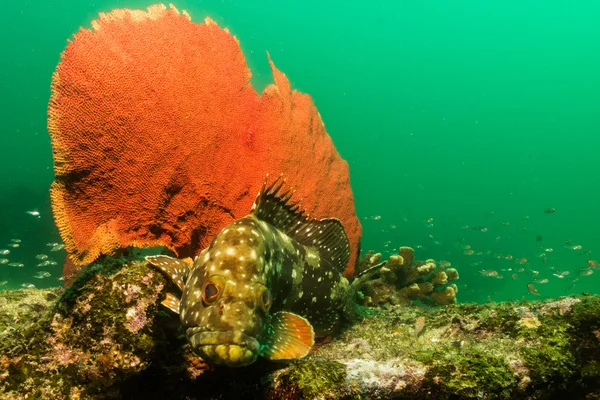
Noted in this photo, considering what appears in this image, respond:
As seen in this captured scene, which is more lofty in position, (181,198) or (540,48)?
(540,48)

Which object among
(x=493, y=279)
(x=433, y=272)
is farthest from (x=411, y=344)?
(x=493, y=279)

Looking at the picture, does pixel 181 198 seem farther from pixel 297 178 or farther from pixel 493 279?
pixel 493 279

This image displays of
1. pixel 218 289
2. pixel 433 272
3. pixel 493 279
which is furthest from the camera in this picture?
pixel 493 279

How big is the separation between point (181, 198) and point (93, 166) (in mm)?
1013

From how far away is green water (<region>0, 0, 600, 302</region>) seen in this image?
2958 inches

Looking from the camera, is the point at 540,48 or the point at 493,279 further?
the point at 540,48

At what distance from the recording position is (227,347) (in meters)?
2.31

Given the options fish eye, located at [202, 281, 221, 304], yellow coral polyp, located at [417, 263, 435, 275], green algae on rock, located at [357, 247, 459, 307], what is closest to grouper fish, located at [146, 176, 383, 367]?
fish eye, located at [202, 281, 221, 304]

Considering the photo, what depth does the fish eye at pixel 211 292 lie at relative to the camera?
260 centimetres

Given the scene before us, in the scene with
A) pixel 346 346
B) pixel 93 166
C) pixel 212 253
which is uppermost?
pixel 93 166

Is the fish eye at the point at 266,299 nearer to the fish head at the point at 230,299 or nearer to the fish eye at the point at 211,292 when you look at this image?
Result: the fish head at the point at 230,299

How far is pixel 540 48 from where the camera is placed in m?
142

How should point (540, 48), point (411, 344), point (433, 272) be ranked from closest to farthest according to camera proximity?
point (411, 344), point (433, 272), point (540, 48)

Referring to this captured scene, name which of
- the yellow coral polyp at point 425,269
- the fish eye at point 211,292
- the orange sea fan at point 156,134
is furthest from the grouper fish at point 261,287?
the yellow coral polyp at point 425,269
